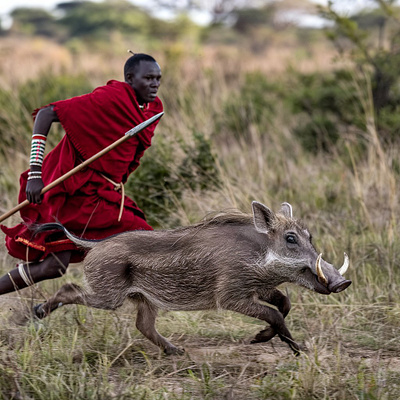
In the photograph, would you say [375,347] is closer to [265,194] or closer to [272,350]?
[272,350]

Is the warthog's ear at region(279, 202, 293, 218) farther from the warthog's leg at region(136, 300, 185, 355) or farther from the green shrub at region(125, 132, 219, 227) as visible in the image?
the green shrub at region(125, 132, 219, 227)

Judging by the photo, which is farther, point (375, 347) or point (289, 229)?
point (375, 347)

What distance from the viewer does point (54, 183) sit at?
3547 mm

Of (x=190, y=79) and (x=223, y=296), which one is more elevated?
(x=223, y=296)

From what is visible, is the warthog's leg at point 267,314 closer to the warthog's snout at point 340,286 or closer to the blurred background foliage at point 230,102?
the warthog's snout at point 340,286

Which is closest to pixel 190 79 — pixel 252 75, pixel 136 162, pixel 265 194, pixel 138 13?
pixel 252 75

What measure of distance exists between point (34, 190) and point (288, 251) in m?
1.34

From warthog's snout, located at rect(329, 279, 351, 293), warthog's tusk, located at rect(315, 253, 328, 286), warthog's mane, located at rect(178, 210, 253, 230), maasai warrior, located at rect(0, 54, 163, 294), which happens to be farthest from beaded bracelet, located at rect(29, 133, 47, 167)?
warthog's snout, located at rect(329, 279, 351, 293)

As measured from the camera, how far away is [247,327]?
161 inches

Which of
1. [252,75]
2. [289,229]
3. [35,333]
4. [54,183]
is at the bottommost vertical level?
[252,75]

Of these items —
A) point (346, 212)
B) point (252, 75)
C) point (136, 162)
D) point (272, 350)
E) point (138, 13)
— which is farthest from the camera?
point (138, 13)

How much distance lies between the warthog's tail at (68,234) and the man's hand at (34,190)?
14cm

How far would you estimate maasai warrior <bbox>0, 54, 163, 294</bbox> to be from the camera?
363cm

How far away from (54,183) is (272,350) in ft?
4.81
